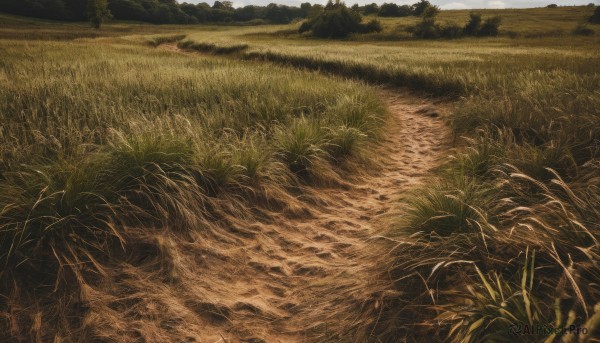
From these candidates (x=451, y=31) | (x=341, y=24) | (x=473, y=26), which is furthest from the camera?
(x=341, y=24)

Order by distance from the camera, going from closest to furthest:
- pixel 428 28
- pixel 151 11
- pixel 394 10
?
pixel 428 28
pixel 394 10
pixel 151 11

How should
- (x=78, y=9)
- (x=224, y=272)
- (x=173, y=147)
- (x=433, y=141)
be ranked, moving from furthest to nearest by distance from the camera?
(x=78, y=9), (x=433, y=141), (x=173, y=147), (x=224, y=272)

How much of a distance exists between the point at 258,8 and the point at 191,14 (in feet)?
90.7

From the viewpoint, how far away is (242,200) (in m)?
3.51

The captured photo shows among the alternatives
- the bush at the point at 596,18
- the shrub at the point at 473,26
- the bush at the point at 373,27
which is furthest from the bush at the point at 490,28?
the bush at the point at 596,18

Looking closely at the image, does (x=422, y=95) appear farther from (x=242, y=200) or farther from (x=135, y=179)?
(x=135, y=179)

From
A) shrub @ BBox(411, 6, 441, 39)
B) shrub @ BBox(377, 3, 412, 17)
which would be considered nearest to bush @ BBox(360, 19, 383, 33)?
shrub @ BBox(411, 6, 441, 39)

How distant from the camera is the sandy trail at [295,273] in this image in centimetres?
215

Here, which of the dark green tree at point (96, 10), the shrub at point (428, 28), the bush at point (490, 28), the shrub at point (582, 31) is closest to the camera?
the shrub at point (582, 31)

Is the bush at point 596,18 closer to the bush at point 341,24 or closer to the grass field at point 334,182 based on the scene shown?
the bush at point 341,24

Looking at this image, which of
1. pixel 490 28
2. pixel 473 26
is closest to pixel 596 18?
pixel 490 28

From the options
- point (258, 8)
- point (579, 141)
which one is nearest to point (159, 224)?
point (579, 141)

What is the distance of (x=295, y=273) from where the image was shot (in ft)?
9.00

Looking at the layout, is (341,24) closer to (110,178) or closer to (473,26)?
(473,26)
